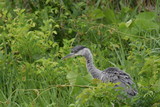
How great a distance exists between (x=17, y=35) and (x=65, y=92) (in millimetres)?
1316

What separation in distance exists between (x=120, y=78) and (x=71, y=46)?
1.65 m

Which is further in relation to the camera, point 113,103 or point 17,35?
point 17,35

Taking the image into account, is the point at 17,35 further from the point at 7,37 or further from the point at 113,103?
the point at 113,103

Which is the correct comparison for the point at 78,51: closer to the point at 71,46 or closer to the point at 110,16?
the point at 71,46

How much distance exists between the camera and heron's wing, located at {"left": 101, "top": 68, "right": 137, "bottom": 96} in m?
6.27

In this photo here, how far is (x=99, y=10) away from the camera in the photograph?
9.15m

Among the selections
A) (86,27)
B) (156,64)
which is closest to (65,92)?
(156,64)

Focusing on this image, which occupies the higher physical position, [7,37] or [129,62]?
[7,37]

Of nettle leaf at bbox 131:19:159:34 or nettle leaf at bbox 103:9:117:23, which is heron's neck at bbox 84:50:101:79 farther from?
nettle leaf at bbox 103:9:117:23

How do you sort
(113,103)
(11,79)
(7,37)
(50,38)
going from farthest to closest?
(50,38), (7,37), (11,79), (113,103)

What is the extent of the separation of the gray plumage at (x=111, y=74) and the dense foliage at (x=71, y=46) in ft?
0.55

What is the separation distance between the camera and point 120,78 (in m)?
6.60

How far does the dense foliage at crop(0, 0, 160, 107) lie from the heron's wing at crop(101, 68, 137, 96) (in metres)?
0.16

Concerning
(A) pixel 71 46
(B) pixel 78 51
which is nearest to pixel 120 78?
(B) pixel 78 51
